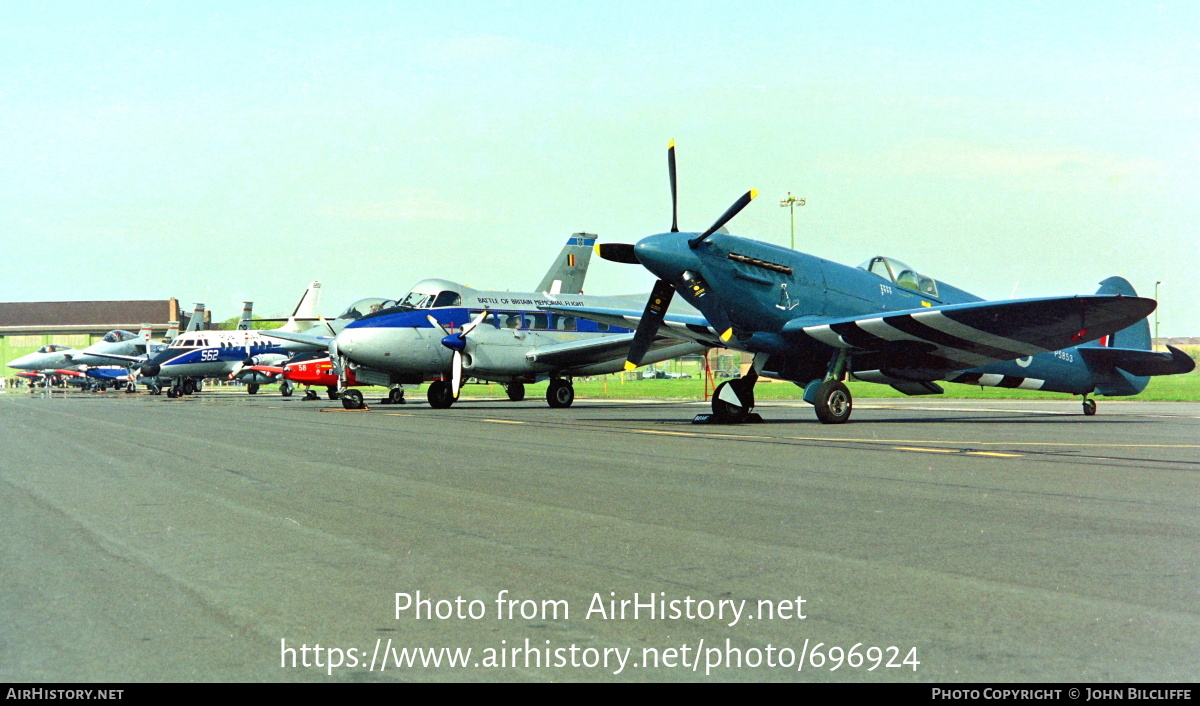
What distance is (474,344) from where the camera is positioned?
26750mm

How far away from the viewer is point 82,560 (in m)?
5.06

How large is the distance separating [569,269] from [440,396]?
8.35 m

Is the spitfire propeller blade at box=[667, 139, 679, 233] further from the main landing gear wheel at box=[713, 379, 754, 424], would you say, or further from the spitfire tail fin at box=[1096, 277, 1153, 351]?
the spitfire tail fin at box=[1096, 277, 1153, 351]

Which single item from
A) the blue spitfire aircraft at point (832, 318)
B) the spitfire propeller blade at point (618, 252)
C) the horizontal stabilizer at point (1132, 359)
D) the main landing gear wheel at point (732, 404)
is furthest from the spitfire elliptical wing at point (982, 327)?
the horizontal stabilizer at point (1132, 359)

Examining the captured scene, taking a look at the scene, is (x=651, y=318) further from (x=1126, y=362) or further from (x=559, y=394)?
(x=1126, y=362)

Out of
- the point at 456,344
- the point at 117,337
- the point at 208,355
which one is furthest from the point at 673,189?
the point at 117,337

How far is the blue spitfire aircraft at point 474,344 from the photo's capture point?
84.6 feet

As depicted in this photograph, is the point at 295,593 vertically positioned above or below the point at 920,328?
below

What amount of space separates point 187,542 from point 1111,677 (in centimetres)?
479

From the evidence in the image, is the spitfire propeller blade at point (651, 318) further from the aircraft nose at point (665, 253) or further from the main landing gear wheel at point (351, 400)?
the main landing gear wheel at point (351, 400)

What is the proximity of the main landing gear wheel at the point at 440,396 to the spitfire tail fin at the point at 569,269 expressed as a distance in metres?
7.23

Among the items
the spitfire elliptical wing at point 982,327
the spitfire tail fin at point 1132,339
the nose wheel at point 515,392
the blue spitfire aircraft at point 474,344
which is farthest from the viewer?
the nose wheel at point 515,392
